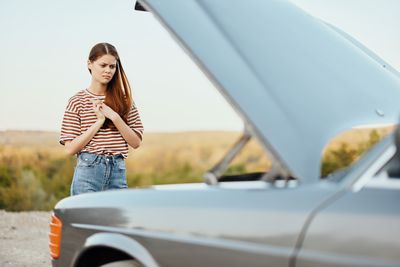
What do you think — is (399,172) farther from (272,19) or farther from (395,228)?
(272,19)

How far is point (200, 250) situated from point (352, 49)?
139 centimetres

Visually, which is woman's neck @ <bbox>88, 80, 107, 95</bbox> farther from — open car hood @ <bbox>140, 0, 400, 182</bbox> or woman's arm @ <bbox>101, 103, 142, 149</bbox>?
open car hood @ <bbox>140, 0, 400, 182</bbox>

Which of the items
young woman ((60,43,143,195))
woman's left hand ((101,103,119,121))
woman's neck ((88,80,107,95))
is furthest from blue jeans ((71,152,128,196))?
woman's neck ((88,80,107,95))

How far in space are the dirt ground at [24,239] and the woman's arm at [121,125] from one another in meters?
4.94

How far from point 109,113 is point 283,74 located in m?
2.05

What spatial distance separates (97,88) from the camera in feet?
15.2

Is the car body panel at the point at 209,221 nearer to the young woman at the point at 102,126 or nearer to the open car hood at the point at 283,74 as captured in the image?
the open car hood at the point at 283,74

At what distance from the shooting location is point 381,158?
220cm

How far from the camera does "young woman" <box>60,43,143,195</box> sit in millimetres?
4375

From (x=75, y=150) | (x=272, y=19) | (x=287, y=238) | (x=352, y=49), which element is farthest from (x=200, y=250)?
(x=75, y=150)

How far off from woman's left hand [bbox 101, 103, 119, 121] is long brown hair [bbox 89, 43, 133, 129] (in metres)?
0.11

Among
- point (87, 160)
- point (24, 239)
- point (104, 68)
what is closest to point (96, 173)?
point (87, 160)

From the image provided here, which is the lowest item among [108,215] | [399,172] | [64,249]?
[64,249]

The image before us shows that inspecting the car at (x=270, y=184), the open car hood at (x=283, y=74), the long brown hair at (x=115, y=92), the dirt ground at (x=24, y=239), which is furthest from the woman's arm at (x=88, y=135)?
the dirt ground at (x=24, y=239)
